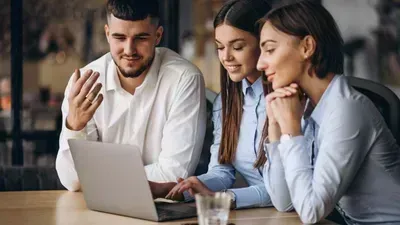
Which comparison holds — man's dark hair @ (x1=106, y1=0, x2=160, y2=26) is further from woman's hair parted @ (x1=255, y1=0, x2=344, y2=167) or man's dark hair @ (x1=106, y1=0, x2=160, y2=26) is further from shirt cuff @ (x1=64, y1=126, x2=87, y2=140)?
woman's hair parted @ (x1=255, y1=0, x2=344, y2=167)

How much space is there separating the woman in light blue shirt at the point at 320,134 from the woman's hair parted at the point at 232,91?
0.34 metres

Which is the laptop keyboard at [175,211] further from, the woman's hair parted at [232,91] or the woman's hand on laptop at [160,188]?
the woman's hair parted at [232,91]

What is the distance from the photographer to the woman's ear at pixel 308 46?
8.49 ft

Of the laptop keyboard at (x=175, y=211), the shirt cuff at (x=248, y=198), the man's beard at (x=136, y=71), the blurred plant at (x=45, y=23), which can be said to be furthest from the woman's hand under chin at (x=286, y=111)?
the blurred plant at (x=45, y=23)

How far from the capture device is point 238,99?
3061mm

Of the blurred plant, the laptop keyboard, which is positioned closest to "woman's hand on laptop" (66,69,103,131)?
the laptop keyboard

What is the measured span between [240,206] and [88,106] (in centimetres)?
67

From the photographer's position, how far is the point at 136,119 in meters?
3.28

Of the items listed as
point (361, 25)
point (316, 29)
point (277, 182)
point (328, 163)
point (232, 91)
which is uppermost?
point (316, 29)

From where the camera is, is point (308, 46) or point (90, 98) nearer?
point (308, 46)

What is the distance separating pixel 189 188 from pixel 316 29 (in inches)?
24.6

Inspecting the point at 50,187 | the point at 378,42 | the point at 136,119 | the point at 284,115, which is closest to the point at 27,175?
the point at 50,187

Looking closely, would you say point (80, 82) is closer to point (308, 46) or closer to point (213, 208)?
point (308, 46)

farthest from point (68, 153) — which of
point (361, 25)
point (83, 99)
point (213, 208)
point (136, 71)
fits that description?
point (361, 25)
